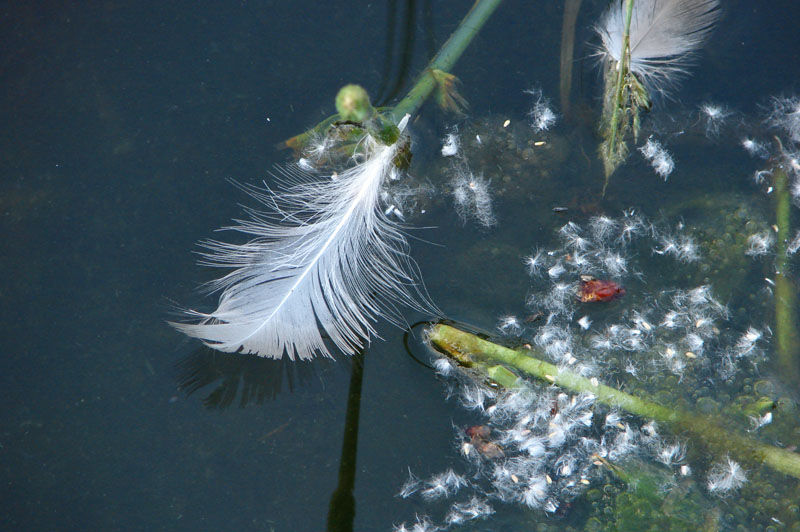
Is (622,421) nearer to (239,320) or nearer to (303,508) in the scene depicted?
(303,508)

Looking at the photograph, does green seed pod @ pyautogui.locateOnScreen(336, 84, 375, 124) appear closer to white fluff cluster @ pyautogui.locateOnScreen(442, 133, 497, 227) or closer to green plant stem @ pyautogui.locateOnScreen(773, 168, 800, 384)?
white fluff cluster @ pyautogui.locateOnScreen(442, 133, 497, 227)

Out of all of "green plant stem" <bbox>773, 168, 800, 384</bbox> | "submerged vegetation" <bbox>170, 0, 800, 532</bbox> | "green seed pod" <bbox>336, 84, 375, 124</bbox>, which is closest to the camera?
"green seed pod" <bbox>336, 84, 375, 124</bbox>

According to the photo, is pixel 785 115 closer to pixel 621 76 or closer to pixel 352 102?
pixel 621 76

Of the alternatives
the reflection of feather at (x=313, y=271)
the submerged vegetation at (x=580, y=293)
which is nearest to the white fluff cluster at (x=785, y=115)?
the submerged vegetation at (x=580, y=293)

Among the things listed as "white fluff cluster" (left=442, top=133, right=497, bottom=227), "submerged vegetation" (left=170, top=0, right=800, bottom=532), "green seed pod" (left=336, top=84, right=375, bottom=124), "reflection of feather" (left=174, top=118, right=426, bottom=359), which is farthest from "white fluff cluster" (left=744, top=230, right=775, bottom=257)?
"green seed pod" (left=336, top=84, right=375, bottom=124)

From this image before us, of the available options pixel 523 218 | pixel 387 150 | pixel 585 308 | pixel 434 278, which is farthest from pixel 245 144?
pixel 585 308
